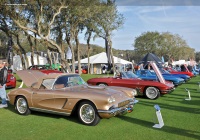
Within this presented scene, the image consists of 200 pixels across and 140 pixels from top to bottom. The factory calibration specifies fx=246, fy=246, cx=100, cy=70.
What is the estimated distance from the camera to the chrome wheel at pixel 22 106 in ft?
25.1

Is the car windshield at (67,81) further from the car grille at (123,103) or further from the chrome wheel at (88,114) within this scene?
the car grille at (123,103)

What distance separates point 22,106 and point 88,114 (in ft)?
8.32

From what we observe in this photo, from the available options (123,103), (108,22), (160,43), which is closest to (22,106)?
(123,103)

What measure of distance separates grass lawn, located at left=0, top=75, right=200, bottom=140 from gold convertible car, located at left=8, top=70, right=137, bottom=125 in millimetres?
309

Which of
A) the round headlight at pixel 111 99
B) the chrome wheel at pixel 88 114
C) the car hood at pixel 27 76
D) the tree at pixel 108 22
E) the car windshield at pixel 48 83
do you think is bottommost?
the chrome wheel at pixel 88 114

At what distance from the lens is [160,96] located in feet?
37.7

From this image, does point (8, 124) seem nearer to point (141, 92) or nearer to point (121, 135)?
point (121, 135)

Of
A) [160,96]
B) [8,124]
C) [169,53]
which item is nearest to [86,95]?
[8,124]

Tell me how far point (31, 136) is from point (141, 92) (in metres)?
6.42

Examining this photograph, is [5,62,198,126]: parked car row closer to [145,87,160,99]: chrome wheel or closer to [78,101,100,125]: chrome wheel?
[78,101,100,125]: chrome wheel

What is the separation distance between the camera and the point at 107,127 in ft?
20.4

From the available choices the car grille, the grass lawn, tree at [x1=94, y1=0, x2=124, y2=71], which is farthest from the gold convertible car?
tree at [x1=94, y1=0, x2=124, y2=71]

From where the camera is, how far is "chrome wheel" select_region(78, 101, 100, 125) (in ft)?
20.6

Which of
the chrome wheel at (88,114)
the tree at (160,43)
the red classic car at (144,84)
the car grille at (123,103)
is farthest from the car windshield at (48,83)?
the tree at (160,43)
